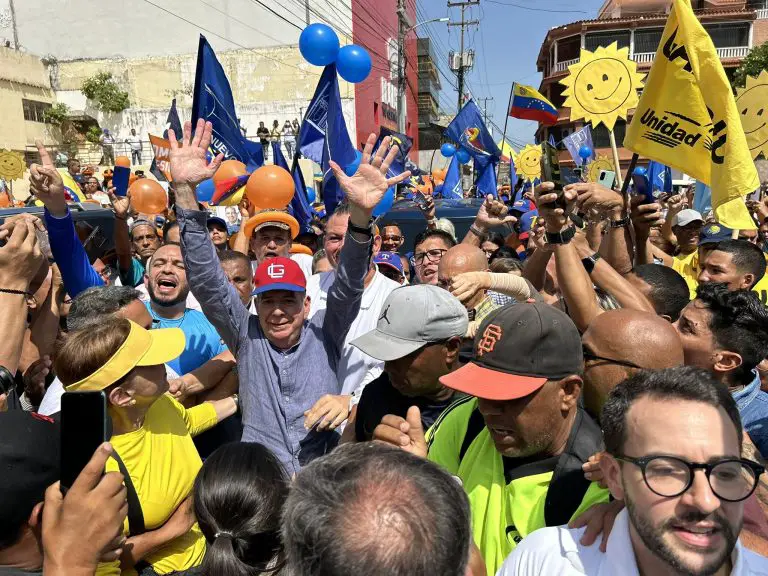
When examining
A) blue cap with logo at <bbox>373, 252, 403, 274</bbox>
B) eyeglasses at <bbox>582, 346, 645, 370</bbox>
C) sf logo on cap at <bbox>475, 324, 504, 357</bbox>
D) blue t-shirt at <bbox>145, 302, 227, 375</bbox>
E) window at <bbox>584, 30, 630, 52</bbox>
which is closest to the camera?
sf logo on cap at <bbox>475, 324, 504, 357</bbox>

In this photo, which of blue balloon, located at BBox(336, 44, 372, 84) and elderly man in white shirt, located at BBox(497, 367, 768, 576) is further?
blue balloon, located at BBox(336, 44, 372, 84)

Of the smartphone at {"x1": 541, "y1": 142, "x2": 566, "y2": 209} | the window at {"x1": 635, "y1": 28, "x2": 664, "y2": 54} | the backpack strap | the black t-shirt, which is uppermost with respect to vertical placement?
the window at {"x1": 635, "y1": 28, "x2": 664, "y2": 54}

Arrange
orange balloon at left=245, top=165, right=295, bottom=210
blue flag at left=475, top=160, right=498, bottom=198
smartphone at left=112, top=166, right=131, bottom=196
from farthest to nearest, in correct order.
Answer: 1. blue flag at left=475, top=160, right=498, bottom=198
2. smartphone at left=112, top=166, right=131, bottom=196
3. orange balloon at left=245, top=165, right=295, bottom=210

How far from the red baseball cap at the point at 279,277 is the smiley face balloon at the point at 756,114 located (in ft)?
14.4

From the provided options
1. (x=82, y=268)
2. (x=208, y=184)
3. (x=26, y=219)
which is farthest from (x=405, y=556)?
(x=208, y=184)

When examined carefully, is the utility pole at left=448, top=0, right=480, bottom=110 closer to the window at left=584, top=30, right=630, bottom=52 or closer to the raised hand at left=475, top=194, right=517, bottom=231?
the window at left=584, top=30, right=630, bottom=52

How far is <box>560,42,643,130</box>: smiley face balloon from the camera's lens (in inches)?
183

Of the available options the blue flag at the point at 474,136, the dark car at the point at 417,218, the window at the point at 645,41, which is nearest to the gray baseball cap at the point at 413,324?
the dark car at the point at 417,218

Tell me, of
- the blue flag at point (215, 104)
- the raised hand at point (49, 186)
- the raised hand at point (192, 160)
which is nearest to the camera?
the raised hand at point (192, 160)

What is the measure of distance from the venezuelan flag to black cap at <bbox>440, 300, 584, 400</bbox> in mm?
5944

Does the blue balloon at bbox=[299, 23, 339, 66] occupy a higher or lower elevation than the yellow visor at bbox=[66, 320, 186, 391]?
higher

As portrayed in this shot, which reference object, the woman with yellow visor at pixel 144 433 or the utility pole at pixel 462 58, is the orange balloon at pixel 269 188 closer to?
the woman with yellow visor at pixel 144 433

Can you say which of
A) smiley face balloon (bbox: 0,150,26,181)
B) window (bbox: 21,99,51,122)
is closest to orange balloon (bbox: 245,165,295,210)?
smiley face balloon (bbox: 0,150,26,181)

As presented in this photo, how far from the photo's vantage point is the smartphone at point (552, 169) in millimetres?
2434
